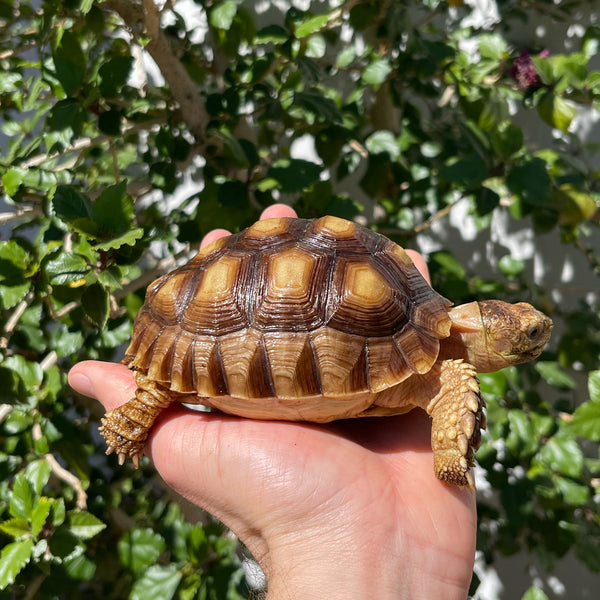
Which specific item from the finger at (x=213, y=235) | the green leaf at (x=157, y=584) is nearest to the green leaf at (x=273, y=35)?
the finger at (x=213, y=235)

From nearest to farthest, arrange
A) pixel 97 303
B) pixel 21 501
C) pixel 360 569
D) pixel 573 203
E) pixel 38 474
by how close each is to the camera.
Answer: pixel 360 569 → pixel 97 303 → pixel 21 501 → pixel 38 474 → pixel 573 203

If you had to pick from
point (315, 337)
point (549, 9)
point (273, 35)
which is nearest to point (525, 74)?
point (549, 9)

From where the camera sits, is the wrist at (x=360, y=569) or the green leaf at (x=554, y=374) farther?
the green leaf at (x=554, y=374)

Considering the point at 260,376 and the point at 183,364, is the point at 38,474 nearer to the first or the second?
the point at 183,364

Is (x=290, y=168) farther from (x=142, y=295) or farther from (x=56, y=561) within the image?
(x=56, y=561)

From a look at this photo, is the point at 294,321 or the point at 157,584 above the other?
the point at 294,321

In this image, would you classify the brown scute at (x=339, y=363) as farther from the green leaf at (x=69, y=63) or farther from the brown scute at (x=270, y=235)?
the green leaf at (x=69, y=63)

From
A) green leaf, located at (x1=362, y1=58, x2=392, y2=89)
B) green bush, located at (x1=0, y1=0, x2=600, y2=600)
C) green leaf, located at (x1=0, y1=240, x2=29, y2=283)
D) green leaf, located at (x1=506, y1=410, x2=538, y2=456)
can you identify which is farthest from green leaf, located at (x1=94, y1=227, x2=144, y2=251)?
green leaf, located at (x1=506, y1=410, x2=538, y2=456)

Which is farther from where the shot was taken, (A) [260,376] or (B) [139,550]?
(B) [139,550]
